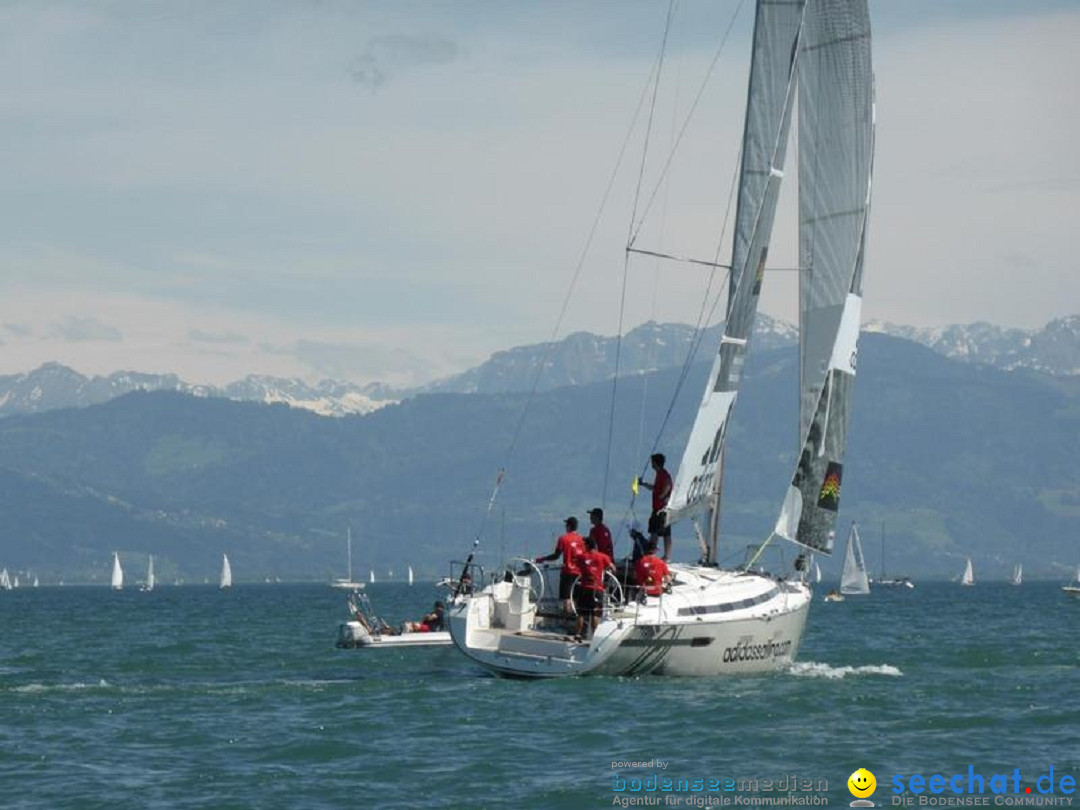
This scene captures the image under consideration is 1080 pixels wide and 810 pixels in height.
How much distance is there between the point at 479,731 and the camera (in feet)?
105

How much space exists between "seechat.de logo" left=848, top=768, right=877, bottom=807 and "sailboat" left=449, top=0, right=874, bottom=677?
1016 centimetres

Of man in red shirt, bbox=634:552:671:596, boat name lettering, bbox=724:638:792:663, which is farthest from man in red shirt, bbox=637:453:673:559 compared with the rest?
boat name lettering, bbox=724:638:792:663

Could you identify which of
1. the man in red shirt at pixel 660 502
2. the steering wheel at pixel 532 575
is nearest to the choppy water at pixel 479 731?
the steering wheel at pixel 532 575

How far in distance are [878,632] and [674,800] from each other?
50.3 meters

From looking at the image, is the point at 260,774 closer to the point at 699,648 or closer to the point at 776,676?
the point at 699,648

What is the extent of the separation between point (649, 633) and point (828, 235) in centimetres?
906

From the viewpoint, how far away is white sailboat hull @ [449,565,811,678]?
35688 mm

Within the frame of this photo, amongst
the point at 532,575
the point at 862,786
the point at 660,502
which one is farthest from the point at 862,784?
the point at 532,575

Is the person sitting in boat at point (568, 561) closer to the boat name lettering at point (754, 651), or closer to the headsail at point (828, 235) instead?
the boat name lettering at point (754, 651)

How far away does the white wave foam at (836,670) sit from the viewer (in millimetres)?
41469

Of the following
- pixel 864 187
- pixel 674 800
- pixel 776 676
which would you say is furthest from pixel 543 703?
pixel 864 187

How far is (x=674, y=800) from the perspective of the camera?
2573cm

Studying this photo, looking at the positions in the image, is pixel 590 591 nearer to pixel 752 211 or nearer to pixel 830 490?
pixel 830 490

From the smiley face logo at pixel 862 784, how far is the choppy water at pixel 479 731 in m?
0.15
